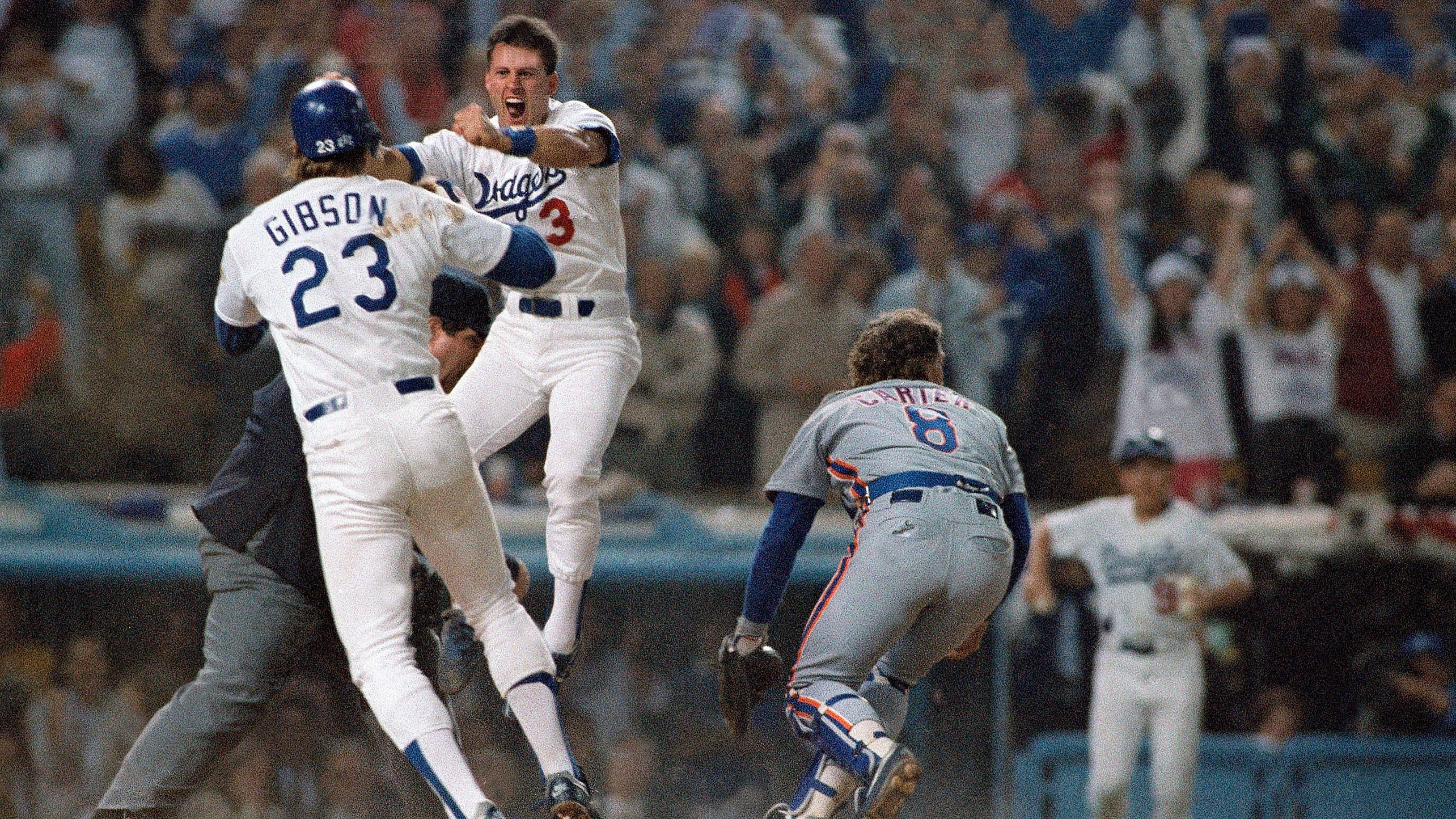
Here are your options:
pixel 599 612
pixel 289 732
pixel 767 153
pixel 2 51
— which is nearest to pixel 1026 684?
pixel 599 612

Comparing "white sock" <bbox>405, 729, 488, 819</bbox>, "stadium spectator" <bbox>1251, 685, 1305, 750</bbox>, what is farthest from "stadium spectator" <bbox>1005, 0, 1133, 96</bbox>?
"white sock" <bbox>405, 729, 488, 819</bbox>

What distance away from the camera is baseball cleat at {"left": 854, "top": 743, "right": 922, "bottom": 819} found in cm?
384

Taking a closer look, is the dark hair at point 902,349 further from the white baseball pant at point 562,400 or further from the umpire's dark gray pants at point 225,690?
the umpire's dark gray pants at point 225,690

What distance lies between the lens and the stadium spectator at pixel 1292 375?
7.88 metres

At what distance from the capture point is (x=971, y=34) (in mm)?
8422

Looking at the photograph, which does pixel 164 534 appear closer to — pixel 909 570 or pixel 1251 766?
pixel 909 570

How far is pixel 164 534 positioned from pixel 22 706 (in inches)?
41.0

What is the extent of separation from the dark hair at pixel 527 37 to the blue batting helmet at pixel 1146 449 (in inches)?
148

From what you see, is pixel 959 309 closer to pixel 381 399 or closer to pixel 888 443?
pixel 888 443

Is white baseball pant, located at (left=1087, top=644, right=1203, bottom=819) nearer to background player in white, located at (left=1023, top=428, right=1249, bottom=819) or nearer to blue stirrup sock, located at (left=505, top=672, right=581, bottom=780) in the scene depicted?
background player in white, located at (left=1023, top=428, right=1249, bottom=819)

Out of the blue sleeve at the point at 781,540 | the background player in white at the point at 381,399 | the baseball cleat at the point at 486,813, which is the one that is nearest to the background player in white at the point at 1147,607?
the blue sleeve at the point at 781,540

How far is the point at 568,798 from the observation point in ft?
12.3

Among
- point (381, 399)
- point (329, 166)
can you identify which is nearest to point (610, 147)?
point (329, 166)

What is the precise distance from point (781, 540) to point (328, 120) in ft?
5.33
